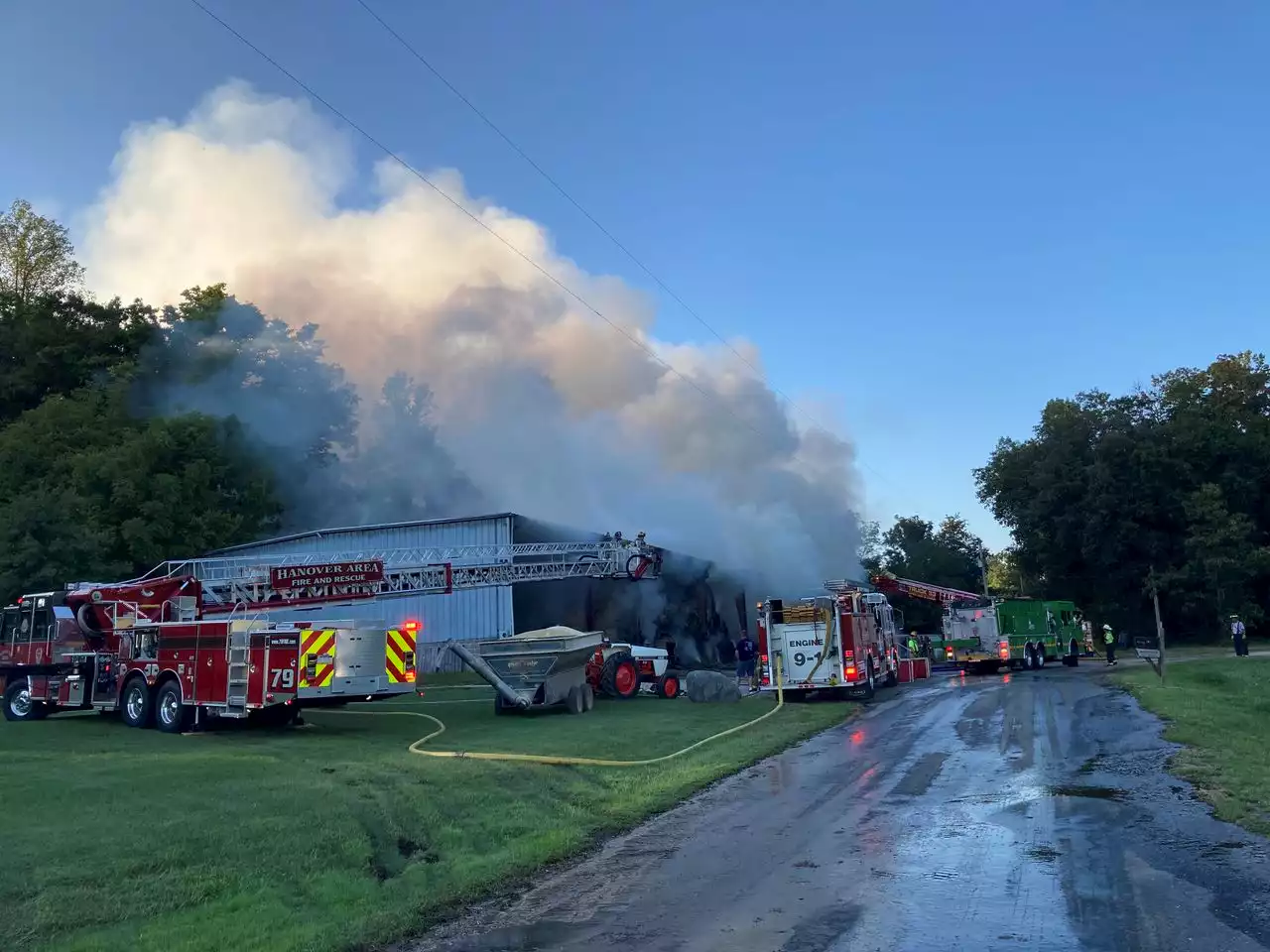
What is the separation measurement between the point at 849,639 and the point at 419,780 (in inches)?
592

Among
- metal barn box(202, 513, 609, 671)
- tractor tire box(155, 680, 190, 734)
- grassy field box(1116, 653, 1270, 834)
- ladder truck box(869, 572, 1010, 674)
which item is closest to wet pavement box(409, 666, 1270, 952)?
grassy field box(1116, 653, 1270, 834)

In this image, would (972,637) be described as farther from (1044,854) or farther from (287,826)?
(287,826)

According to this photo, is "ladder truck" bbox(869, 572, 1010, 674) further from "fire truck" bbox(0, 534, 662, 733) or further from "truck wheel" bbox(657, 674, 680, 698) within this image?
"fire truck" bbox(0, 534, 662, 733)

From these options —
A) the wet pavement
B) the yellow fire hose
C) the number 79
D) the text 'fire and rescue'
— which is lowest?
the wet pavement

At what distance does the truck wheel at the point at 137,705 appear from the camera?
19375 millimetres

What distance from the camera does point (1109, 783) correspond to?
427 inches

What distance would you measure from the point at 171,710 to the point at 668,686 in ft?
41.1

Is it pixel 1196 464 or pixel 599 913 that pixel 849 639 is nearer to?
pixel 599 913

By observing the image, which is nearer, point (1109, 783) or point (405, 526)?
point (1109, 783)

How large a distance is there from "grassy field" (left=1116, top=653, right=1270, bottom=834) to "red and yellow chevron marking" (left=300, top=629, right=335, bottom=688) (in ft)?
45.1

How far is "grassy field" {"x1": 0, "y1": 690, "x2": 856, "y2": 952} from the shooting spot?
21.5 ft

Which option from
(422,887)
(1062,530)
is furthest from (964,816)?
(1062,530)

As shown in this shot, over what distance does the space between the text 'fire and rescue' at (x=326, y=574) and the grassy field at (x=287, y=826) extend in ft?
15.7

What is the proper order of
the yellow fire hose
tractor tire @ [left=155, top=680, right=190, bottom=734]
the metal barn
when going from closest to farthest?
1. the yellow fire hose
2. tractor tire @ [left=155, top=680, right=190, bottom=734]
3. the metal barn
